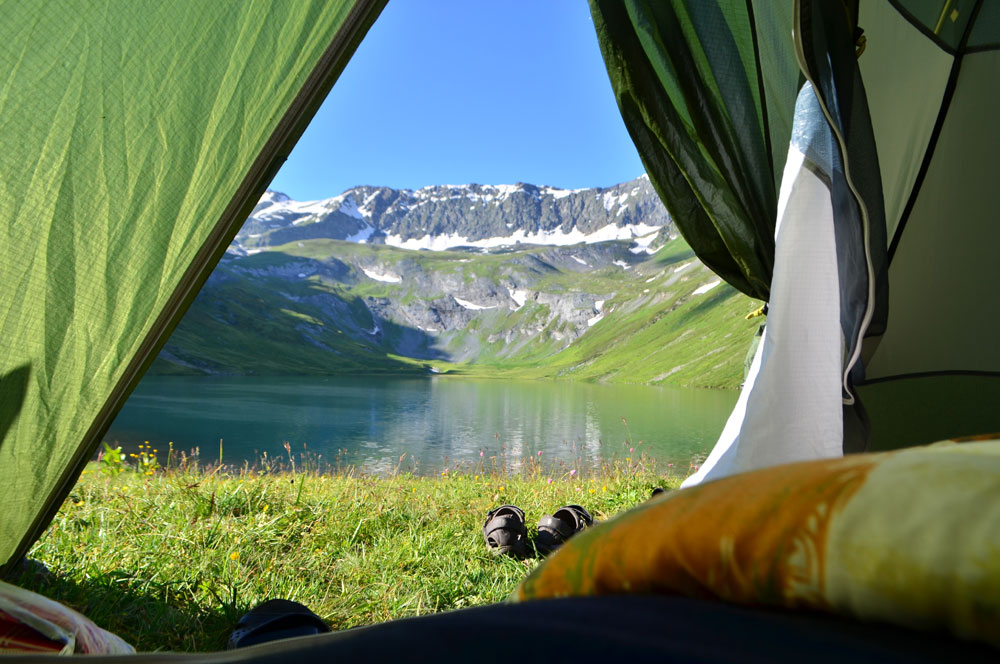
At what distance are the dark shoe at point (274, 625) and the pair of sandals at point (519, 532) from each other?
129 cm

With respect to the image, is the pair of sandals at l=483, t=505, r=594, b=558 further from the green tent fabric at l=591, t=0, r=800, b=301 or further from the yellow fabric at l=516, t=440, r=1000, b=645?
the yellow fabric at l=516, t=440, r=1000, b=645

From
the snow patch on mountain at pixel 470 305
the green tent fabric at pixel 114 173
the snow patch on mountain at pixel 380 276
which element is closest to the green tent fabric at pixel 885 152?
the green tent fabric at pixel 114 173

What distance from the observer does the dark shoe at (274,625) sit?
200 centimetres

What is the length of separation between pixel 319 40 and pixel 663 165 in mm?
1839

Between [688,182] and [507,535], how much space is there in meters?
2.14

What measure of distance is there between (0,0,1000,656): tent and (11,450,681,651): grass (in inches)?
26.0

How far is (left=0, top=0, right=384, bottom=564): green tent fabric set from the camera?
5.55ft

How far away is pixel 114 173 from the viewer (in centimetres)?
182

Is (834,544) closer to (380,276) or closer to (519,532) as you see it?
(519,532)

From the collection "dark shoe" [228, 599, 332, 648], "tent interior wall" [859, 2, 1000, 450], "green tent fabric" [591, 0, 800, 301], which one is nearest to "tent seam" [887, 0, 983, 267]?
"tent interior wall" [859, 2, 1000, 450]

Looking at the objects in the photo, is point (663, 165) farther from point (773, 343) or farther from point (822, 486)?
point (822, 486)

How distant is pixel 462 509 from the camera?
444cm

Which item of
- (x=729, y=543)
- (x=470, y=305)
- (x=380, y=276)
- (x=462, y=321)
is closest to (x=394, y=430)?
(x=729, y=543)

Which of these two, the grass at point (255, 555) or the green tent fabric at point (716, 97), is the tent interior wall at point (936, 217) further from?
the grass at point (255, 555)
